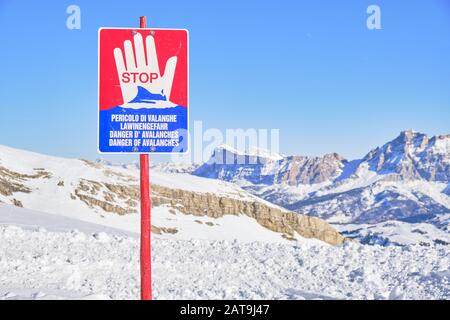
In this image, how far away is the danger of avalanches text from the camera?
7613 mm

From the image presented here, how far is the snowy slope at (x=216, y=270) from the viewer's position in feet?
45.9

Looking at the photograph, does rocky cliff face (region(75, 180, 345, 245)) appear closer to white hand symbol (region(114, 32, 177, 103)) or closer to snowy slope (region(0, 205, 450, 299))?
snowy slope (region(0, 205, 450, 299))

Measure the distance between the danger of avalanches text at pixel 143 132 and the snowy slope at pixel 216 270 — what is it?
19.7 feet

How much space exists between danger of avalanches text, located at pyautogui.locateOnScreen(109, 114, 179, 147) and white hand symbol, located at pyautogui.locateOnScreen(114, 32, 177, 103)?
30 cm

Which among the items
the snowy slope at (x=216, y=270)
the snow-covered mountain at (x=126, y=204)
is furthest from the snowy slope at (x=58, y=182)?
the snowy slope at (x=216, y=270)

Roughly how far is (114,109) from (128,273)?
9268 mm

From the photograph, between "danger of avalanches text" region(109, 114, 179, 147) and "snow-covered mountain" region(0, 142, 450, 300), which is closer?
"danger of avalanches text" region(109, 114, 179, 147)

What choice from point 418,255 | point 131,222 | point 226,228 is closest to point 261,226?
point 226,228

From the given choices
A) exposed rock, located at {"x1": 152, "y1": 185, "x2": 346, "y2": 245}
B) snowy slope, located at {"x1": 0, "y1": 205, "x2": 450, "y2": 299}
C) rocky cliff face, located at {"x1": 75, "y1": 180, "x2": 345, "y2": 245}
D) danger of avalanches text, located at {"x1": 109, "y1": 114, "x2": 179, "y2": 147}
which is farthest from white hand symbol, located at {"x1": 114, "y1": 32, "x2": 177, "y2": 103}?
exposed rock, located at {"x1": 152, "y1": 185, "x2": 346, "y2": 245}

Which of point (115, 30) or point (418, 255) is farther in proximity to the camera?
point (418, 255)

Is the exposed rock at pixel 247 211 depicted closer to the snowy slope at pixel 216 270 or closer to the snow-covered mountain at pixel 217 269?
the snow-covered mountain at pixel 217 269

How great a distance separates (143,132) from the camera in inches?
301

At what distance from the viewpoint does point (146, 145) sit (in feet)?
25.2
